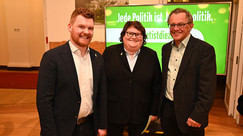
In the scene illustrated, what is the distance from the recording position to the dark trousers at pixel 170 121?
1.78 metres

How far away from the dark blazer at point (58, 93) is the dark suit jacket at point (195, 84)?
2.45ft

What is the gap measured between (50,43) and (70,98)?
246cm

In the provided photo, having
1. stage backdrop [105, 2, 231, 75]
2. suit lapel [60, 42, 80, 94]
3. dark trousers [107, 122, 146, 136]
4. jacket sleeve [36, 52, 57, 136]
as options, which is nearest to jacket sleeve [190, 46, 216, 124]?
dark trousers [107, 122, 146, 136]

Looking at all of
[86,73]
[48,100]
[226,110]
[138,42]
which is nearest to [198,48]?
[138,42]

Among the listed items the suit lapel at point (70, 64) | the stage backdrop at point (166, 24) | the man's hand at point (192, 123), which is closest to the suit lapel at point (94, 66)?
the suit lapel at point (70, 64)

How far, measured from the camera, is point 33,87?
548 centimetres

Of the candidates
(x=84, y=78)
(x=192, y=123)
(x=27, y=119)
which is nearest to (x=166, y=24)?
(x=192, y=123)

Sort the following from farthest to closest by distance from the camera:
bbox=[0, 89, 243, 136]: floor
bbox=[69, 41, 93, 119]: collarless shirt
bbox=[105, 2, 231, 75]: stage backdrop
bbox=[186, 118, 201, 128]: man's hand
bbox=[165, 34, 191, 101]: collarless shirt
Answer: bbox=[0, 89, 243, 136]: floor
bbox=[105, 2, 231, 75]: stage backdrop
bbox=[165, 34, 191, 101]: collarless shirt
bbox=[186, 118, 201, 128]: man's hand
bbox=[69, 41, 93, 119]: collarless shirt

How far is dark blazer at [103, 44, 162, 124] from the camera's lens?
5.99 ft

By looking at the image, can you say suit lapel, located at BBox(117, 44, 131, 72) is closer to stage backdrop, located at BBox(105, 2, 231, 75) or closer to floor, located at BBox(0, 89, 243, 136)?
stage backdrop, located at BBox(105, 2, 231, 75)

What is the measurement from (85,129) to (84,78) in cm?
44

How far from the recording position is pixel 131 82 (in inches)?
71.5

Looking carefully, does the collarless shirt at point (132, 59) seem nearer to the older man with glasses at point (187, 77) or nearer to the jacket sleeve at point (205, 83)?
the older man with glasses at point (187, 77)

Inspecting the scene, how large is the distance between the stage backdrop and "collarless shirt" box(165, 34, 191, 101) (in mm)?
1153
